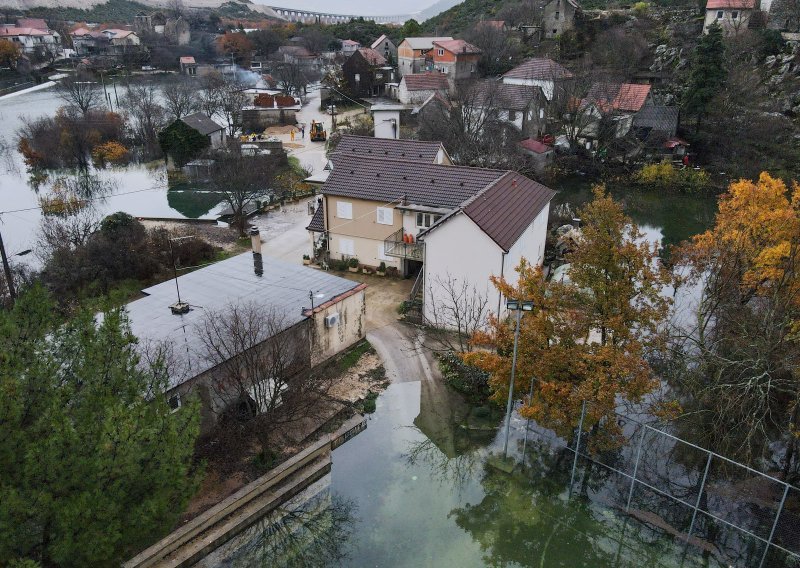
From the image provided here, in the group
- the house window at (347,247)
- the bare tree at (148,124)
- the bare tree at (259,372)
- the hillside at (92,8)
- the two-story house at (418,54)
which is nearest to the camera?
the bare tree at (259,372)

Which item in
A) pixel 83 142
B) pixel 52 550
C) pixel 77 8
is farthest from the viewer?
pixel 77 8

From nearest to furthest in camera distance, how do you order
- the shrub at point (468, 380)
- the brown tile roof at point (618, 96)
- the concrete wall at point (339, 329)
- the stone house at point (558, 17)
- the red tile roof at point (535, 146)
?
the shrub at point (468, 380) → the concrete wall at point (339, 329) → the red tile roof at point (535, 146) → the brown tile roof at point (618, 96) → the stone house at point (558, 17)

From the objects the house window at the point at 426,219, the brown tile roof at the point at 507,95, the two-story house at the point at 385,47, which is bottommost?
the house window at the point at 426,219

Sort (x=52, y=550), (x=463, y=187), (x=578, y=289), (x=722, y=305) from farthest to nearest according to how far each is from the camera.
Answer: (x=463, y=187), (x=722, y=305), (x=578, y=289), (x=52, y=550)

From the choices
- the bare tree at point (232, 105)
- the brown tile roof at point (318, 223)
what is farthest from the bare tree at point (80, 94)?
the brown tile roof at point (318, 223)

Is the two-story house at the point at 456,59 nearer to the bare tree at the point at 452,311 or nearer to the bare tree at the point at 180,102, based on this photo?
the bare tree at the point at 180,102

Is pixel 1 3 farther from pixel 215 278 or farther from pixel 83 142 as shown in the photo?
pixel 215 278

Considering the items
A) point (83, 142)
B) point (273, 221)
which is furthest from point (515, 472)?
point (83, 142)
